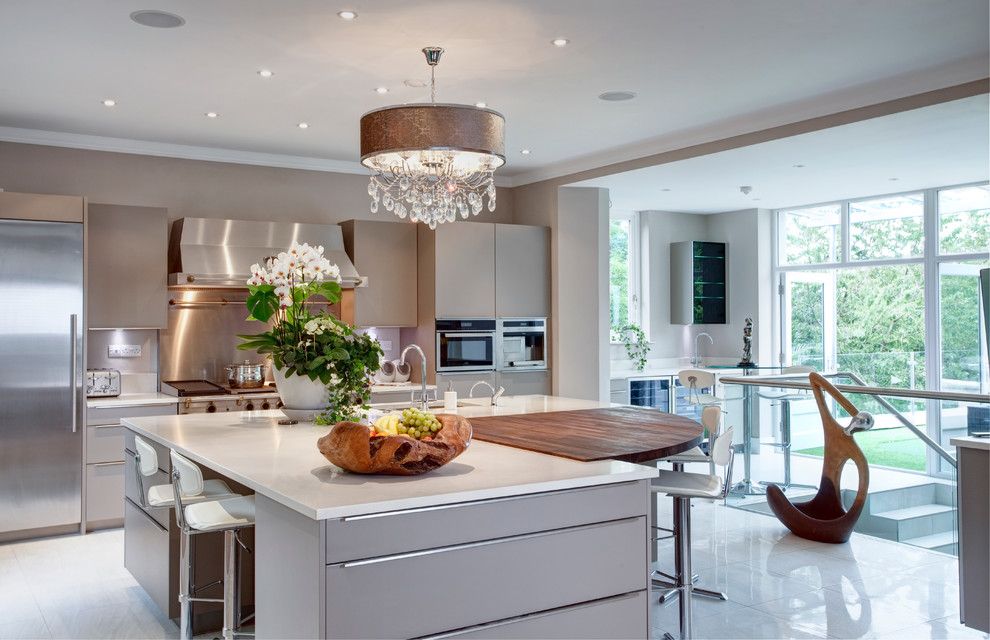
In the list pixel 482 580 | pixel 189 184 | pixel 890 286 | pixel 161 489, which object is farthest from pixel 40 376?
pixel 890 286

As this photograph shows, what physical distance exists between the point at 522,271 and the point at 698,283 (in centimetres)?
270

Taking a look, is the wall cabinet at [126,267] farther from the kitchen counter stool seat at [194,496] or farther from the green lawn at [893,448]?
the green lawn at [893,448]

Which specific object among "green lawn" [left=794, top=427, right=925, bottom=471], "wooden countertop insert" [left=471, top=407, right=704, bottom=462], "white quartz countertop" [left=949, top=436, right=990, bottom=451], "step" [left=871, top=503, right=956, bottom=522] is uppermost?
"wooden countertop insert" [left=471, top=407, right=704, bottom=462]

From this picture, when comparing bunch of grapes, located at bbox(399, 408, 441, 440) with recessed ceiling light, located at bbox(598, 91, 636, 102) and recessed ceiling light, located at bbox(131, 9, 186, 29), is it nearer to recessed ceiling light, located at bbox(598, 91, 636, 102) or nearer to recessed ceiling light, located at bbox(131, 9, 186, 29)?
recessed ceiling light, located at bbox(131, 9, 186, 29)

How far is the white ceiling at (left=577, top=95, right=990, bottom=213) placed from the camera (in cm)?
494

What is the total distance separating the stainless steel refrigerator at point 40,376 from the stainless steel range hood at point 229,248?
726 millimetres

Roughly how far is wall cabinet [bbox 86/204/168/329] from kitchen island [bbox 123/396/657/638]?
10.8 ft

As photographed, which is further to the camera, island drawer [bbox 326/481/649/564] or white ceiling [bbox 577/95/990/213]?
white ceiling [bbox 577/95/990/213]

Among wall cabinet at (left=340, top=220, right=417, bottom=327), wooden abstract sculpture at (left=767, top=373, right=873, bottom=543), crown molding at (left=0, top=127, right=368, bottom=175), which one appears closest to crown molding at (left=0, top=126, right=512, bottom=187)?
crown molding at (left=0, top=127, right=368, bottom=175)

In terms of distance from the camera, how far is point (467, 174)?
13.0ft

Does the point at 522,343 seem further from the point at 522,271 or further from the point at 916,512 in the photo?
the point at 916,512

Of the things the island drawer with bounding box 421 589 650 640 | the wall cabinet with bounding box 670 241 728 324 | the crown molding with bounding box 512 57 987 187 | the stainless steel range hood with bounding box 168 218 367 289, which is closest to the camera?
the island drawer with bounding box 421 589 650 640

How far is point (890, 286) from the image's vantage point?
303 inches

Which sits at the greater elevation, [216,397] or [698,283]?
[698,283]
